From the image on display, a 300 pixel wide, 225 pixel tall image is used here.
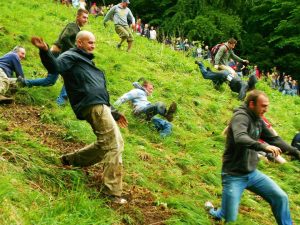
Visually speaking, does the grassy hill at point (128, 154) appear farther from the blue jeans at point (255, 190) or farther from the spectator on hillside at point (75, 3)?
the spectator on hillside at point (75, 3)

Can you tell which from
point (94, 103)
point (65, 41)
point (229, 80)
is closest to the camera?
point (94, 103)

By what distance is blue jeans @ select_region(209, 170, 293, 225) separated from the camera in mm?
5102

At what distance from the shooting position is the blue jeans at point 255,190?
5.10 meters

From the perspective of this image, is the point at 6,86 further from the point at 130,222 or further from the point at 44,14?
the point at 44,14

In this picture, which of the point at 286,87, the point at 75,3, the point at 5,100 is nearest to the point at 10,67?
the point at 5,100

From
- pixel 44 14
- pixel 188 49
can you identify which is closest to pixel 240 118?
pixel 44 14

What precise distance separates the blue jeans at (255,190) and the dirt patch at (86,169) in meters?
0.79

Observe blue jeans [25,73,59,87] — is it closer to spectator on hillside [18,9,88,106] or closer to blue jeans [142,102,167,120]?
spectator on hillside [18,9,88,106]

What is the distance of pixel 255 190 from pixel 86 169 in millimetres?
2203

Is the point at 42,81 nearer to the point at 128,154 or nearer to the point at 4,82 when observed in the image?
the point at 4,82

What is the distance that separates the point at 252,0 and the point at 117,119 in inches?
944

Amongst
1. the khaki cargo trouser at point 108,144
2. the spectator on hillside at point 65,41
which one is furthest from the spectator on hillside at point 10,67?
the khaki cargo trouser at point 108,144

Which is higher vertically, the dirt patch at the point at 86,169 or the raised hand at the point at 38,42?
the raised hand at the point at 38,42

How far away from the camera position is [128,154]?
688 cm
